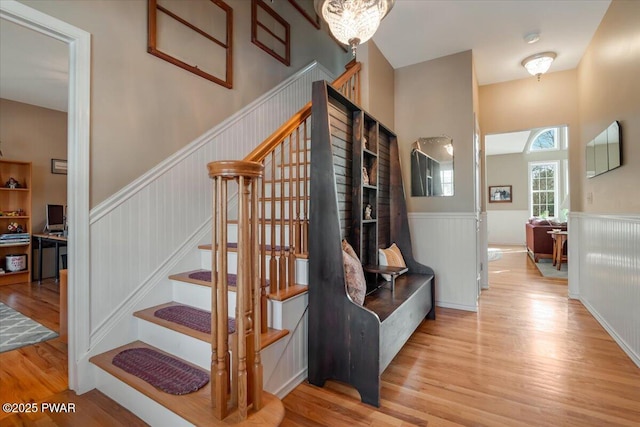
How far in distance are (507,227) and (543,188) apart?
157 cm

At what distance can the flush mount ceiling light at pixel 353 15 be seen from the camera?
207 cm

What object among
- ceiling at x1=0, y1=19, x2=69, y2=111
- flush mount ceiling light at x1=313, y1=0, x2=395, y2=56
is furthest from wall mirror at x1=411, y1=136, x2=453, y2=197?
ceiling at x1=0, y1=19, x2=69, y2=111

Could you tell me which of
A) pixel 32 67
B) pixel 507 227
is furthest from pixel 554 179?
pixel 32 67

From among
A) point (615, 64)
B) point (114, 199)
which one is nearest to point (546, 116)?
point (615, 64)

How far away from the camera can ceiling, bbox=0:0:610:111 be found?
276cm

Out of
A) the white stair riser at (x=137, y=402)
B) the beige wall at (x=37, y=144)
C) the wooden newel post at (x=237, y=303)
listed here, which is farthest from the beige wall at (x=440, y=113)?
the beige wall at (x=37, y=144)

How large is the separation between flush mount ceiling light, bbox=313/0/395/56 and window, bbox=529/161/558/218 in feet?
30.8

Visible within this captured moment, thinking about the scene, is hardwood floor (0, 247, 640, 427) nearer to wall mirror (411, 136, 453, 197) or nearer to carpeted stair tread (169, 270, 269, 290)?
carpeted stair tread (169, 270, 269, 290)

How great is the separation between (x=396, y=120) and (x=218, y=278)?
10.9 feet

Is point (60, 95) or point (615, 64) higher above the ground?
point (60, 95)

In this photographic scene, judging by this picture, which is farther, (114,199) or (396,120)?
(396,120)

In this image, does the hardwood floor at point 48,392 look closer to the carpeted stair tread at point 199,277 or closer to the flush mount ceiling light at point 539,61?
the carpeted stair tread at point 199,277

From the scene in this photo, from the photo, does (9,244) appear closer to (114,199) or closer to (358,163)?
(114,199)

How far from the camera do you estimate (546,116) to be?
401 cm
